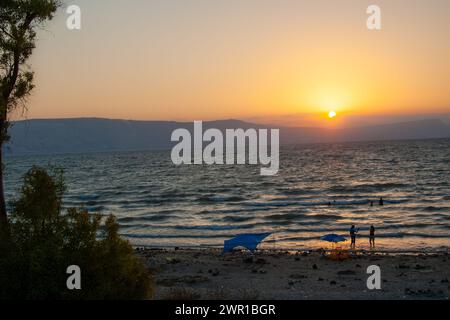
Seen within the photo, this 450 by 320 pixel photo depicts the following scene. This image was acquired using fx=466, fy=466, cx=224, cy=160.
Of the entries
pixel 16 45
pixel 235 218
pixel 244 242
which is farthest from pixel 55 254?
pixel 235 218

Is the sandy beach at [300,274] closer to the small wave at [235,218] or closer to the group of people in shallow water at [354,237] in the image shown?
the group of people in shallow water at [354,237]

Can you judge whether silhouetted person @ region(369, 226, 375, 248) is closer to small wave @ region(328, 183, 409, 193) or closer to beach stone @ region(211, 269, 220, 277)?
beach stone @ region(211, 269, 220, 277)

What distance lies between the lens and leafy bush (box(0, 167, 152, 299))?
10.4 meters

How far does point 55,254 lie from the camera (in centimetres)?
1046

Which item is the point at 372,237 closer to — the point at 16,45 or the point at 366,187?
the point at 16,45

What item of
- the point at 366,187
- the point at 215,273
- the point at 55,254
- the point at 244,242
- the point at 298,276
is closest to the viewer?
the point at 55,254

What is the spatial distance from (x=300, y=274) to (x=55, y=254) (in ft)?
55.5

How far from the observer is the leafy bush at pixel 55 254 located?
34.0ft

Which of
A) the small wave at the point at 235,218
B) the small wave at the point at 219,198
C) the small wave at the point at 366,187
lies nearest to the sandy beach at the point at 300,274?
the small wave at the point at 235,218

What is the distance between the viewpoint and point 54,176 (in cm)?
1172

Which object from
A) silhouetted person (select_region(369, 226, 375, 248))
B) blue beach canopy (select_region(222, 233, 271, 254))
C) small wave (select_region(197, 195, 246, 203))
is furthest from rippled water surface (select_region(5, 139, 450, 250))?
blue beach canopy (select_region(222, 233, 271, 254))

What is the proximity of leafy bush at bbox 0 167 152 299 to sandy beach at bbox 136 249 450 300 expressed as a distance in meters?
7.28

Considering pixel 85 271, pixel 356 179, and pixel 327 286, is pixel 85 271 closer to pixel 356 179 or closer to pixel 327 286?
pixel 327 286

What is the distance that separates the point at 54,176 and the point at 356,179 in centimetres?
8451
